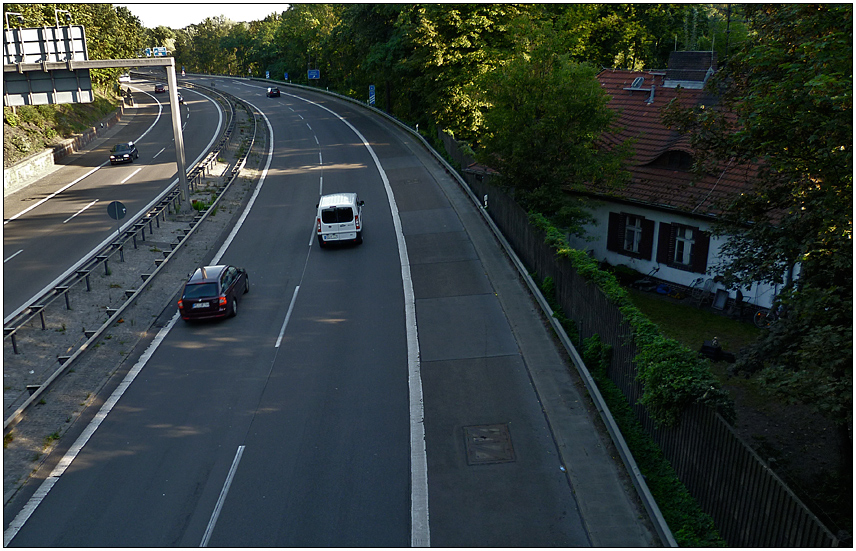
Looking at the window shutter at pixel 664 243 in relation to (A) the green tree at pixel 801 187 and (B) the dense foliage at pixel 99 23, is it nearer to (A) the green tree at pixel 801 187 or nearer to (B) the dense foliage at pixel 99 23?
(A) the green tree at pixel 801 187

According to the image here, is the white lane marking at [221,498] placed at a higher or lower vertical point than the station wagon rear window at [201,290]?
lower

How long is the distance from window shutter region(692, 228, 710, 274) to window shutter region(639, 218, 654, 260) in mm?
2100

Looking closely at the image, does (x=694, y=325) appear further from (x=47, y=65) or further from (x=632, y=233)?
(x=47, y=65)

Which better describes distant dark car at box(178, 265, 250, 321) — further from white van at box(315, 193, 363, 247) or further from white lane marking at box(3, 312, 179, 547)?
white van at box(315, 193, 363, 247)

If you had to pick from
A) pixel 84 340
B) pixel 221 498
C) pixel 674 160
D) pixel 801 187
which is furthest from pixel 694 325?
pixel 84 340

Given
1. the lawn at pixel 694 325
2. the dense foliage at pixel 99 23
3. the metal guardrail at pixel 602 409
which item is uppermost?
the dense foliage at pixel 99 23

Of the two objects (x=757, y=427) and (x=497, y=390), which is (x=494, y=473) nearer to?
(x=497, y=390)

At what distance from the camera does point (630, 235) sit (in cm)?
2884

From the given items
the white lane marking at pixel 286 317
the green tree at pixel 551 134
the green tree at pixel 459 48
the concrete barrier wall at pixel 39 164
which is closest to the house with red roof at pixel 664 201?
the green tree at pixel 551 134

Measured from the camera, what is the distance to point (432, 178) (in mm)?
39062

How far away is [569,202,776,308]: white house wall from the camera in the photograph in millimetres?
23984

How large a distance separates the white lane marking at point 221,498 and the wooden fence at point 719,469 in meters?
8.09

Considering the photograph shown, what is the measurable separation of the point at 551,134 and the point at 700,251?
290 inches

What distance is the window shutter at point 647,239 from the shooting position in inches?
1086
